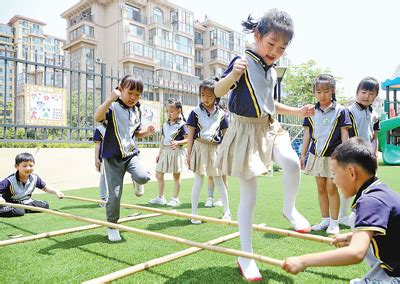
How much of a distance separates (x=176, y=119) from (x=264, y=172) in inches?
155

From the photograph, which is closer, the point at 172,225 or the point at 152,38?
the point at 172,225

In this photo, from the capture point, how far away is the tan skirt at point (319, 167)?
383 cm

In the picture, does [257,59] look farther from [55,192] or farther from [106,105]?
[55,192]

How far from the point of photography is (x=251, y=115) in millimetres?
2434

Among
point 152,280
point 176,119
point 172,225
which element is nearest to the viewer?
point 152,280

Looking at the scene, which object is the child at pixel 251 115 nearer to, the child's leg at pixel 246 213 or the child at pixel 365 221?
the child's leg at pixel 246 213

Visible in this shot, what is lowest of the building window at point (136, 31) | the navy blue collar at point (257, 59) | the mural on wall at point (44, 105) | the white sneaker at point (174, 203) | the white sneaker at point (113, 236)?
the white sneaker at point (174, 203)

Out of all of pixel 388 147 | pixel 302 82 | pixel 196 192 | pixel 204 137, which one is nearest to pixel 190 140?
pixel 204 137

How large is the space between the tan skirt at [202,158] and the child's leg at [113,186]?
126 centimetres

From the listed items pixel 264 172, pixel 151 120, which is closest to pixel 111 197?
pixel 264 172

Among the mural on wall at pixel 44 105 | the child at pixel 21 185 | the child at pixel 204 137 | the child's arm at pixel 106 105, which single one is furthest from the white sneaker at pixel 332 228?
the mural on wall at pixel 44 105

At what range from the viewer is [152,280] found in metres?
2.30

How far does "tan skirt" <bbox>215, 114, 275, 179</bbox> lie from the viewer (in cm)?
237

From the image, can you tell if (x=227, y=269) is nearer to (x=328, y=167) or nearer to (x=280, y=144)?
(x=280, y=144)
